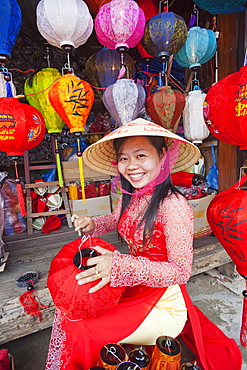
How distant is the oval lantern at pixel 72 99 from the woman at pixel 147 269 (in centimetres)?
61

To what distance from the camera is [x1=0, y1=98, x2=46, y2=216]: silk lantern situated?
1.82 metres

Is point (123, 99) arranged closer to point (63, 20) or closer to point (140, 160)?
point (63, 20)

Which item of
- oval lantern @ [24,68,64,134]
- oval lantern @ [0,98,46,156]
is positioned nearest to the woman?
oval lantern @ [0,98,46,156]

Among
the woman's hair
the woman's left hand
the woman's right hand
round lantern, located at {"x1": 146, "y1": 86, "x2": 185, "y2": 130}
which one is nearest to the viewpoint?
the woman's left hand

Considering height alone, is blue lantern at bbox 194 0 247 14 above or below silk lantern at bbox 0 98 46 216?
above

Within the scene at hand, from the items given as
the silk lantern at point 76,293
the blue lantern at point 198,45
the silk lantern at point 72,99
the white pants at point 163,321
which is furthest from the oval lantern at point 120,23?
the white pants at point 163,321

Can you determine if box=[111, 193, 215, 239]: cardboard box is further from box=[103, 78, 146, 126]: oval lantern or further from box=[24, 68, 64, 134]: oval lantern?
box=[24, 68, 64, 134]: oval lantern

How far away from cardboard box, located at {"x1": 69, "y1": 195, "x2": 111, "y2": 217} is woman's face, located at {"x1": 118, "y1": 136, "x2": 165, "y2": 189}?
2267 mm

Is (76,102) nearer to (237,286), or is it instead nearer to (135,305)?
(135,305)

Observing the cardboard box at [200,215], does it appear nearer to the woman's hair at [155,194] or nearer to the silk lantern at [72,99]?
the woman's hair at [155,194]

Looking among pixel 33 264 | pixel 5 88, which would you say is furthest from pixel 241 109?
pixel 33 264

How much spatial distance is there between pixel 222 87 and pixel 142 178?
72 cm

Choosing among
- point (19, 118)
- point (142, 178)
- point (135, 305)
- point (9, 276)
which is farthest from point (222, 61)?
point (9, 276)

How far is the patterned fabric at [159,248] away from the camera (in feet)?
3.37
